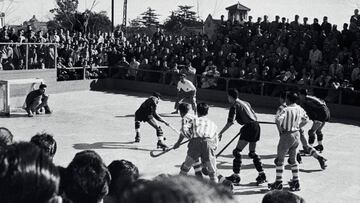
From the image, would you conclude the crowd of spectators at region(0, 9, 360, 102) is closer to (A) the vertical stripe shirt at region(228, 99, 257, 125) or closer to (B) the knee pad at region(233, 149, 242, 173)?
(A) the vertical stripe shirt at region(228, 99, 257, 125)

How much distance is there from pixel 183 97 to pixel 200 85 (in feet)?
15.7

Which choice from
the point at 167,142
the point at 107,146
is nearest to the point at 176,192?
the point at 107,146

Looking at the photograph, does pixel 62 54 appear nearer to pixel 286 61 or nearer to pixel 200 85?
pixel 200 85

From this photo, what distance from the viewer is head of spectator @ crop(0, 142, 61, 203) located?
2.07 meters

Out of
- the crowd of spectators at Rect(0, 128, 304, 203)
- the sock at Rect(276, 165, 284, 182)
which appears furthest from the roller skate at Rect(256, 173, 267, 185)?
the crowd of spectators at Rect(0, 128, 304, 203)

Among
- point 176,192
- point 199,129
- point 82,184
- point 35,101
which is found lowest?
point 35,101

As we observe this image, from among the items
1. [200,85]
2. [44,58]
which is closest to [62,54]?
[44,58]

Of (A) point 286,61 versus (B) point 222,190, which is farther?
(A) point 286,61

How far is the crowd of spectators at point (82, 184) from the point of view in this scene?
1.54 metres

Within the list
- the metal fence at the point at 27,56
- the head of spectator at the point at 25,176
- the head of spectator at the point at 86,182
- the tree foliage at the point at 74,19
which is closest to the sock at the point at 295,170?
the head of spectator at the point at 86,182

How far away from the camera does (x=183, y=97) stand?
57.8ft

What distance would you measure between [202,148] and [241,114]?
1361 mm

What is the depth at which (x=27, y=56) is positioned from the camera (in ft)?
71.9

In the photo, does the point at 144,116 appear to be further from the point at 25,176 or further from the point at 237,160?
the point at 25,176
